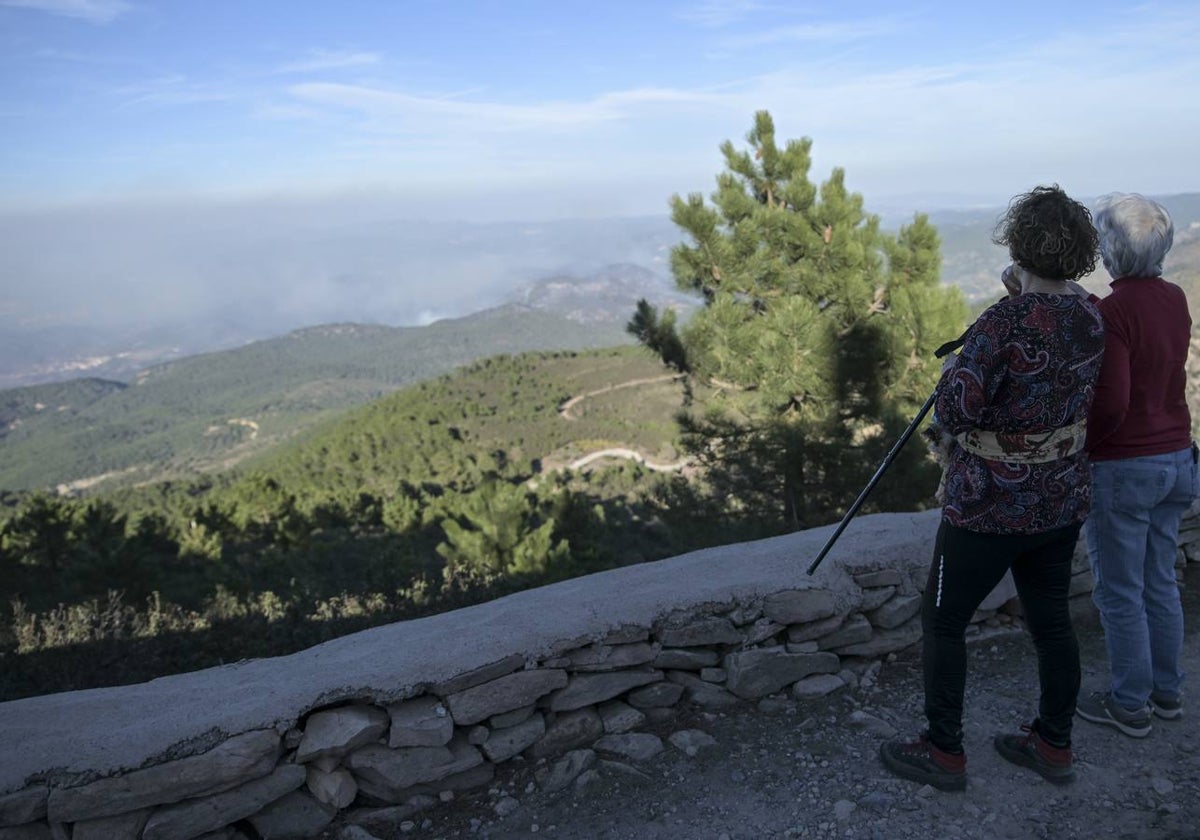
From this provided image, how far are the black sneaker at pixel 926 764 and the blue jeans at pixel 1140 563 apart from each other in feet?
2.24

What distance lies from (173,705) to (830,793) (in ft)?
6.58

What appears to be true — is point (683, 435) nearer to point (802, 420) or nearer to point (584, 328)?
point (802, 420)

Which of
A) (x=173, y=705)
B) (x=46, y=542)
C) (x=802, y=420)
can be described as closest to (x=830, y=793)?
(x=173, y=705)

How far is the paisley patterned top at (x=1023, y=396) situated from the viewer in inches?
77.6

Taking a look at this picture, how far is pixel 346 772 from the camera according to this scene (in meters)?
2.40

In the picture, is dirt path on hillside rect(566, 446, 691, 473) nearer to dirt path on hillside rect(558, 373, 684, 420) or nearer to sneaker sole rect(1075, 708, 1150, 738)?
dirt path on hillside rect(558, 373, 684, 420)

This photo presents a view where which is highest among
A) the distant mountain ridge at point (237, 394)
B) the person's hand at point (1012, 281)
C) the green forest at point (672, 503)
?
the person's hand at point (1012, 281)

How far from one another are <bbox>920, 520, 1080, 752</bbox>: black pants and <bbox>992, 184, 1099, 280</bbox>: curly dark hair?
70 cm

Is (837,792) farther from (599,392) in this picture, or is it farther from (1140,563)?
(599,392)

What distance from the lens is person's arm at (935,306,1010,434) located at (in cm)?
197

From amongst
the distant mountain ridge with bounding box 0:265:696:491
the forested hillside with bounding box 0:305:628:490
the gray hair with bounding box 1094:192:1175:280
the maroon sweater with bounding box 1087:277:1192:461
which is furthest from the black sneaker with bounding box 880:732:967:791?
the forested hillside with bounding box 0:305:628:490

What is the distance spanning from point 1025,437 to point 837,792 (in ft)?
3.97

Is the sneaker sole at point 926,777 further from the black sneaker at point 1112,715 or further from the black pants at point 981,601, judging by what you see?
the black sneaker at point 1112,715

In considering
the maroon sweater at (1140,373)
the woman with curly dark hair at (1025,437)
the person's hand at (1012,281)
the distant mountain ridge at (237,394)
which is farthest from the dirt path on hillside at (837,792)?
the distant mountain ridge at (237,394)
